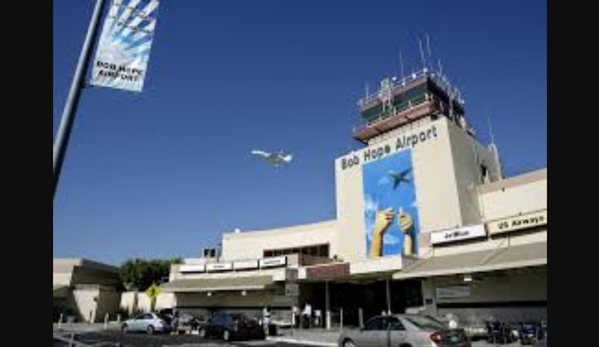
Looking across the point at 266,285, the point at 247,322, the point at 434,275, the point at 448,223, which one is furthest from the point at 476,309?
the point at 266,285

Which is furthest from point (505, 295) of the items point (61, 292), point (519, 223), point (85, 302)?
point (61, 292)

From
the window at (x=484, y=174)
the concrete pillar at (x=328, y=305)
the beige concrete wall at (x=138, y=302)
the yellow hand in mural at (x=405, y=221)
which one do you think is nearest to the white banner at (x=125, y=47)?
the yellow hand in mural at (x=405, y=221)

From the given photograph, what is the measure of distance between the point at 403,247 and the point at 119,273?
4375cm

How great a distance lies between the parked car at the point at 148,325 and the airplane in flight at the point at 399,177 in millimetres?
17745

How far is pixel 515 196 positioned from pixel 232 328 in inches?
702

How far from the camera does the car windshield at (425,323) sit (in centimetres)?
1410

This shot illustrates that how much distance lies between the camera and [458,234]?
26.8 m

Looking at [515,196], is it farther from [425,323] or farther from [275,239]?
[275,239]

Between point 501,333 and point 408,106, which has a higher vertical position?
point 408,106

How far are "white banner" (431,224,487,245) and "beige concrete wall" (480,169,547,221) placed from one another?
4.02 metres

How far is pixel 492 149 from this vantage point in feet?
125

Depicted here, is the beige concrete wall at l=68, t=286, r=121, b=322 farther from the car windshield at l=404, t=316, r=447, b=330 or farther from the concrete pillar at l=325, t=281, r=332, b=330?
the car windshield at l=404, t=316, r=447, b=330

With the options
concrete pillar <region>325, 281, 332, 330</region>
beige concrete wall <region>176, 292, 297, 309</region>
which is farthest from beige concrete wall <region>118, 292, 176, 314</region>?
concrete pillar <region>325, 281, 332, 330</region>
